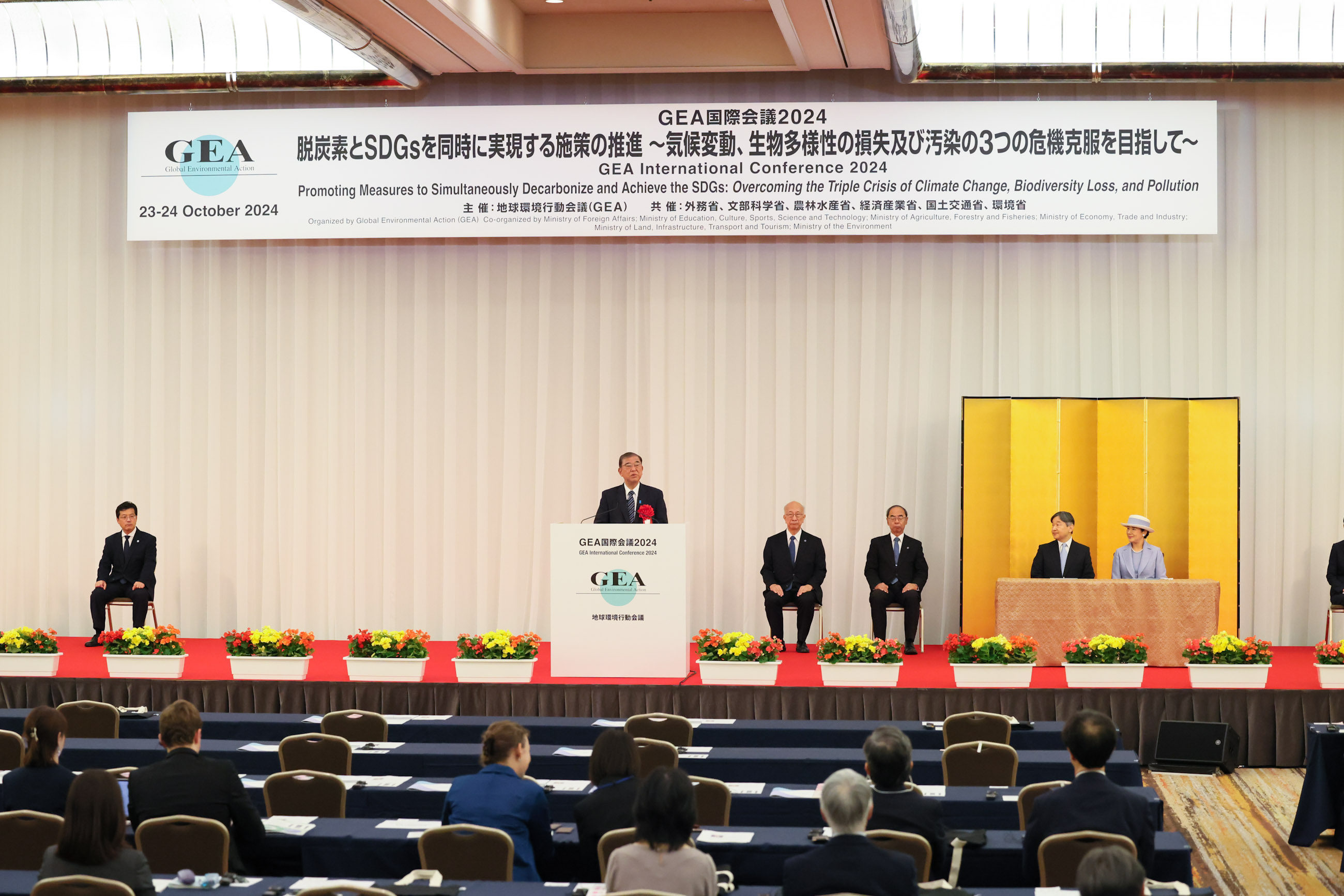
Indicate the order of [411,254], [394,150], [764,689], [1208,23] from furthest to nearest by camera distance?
[411,254] < [394,150] < [1208,23] < [764,689]

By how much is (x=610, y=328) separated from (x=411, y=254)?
5.57ft

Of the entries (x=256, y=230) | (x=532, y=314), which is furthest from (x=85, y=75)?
(x=532, y=314)

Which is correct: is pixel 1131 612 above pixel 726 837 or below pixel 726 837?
above

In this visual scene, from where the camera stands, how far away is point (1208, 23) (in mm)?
8898

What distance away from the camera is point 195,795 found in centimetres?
394

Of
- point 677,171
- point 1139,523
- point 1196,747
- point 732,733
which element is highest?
point 677,171

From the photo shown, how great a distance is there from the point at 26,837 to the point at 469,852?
1407 mm

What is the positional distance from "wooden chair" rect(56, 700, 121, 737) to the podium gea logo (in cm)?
255

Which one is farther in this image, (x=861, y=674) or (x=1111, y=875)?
(x=861, y=674)

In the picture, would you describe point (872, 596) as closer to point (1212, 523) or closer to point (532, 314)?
point (1212, 523)

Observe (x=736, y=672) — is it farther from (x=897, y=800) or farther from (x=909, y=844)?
(x=909, y=844)

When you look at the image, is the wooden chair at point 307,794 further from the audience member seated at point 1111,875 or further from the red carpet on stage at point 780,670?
the red carpet on stage at point 780,670

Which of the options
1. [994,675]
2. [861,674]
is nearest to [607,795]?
[861,674]

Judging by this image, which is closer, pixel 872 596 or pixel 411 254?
pixel 872 596
